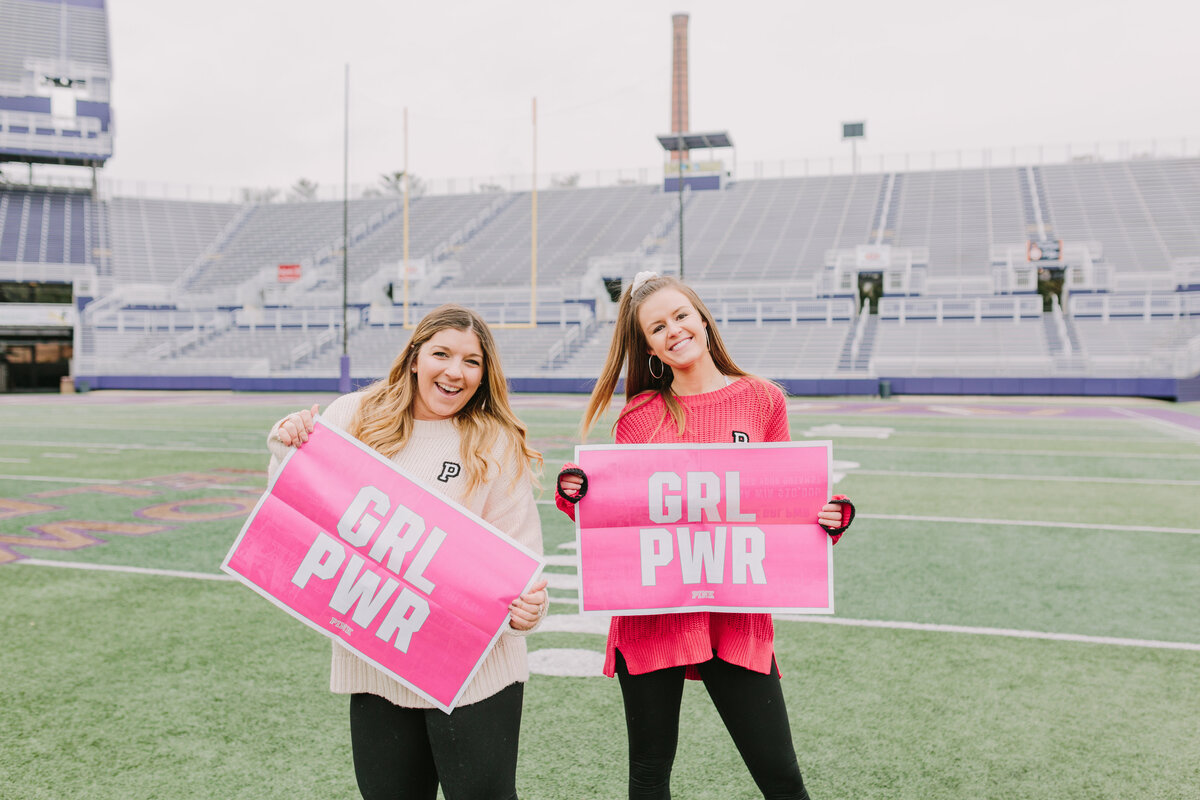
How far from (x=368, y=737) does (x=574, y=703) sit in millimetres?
1622

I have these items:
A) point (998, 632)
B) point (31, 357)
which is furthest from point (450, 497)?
point (31, 357)

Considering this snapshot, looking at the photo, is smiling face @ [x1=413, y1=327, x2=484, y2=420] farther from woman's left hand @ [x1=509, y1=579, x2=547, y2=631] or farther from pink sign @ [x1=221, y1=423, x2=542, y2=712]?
woman's left hand @ [x1=509, y1=579, x2=547, y2=631]

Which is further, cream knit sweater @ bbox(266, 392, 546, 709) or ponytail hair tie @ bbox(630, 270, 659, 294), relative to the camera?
ponytail hair tie @ bbox(630, 270, 659, 294)

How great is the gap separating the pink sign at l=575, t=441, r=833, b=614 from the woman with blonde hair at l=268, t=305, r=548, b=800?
19 centimetres

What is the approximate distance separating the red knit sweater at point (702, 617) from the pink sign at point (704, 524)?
0.20 feet

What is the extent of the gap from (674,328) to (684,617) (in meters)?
0.69

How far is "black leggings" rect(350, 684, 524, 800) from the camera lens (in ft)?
6.18

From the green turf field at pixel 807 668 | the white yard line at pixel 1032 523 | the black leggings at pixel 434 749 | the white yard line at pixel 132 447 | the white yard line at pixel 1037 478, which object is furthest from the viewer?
the white yard line at pixel 132 447

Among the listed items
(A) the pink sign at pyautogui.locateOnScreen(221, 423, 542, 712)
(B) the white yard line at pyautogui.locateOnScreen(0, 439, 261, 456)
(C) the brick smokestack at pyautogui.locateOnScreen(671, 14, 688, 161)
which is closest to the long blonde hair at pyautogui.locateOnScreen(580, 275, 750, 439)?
(A) the pink sign at pyautogui.locateOnScreen(221, 423, 542, 712)

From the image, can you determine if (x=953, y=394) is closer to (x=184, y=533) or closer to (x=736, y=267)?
(x=736, y=267)

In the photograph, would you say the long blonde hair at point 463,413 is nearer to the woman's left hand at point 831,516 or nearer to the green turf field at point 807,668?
the woman's left hand at point 831,516

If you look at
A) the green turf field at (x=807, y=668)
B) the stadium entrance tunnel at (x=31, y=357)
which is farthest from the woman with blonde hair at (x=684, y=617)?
the stadium entrance tunnel at (x=31, y=357)

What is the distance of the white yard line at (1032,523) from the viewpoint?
6707 millimetres

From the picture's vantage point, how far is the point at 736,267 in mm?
34688
